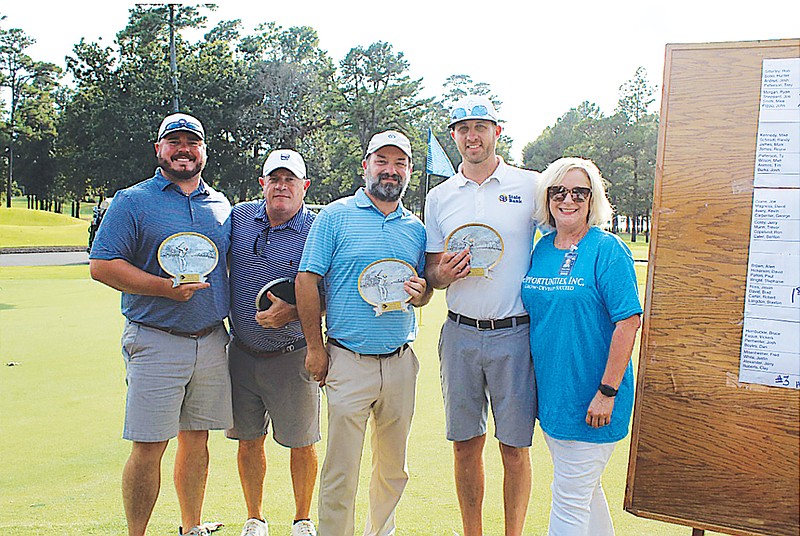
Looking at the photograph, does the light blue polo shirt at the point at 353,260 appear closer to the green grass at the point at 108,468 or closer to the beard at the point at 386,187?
the beard at the point at 386,187

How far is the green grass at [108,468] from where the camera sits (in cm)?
353

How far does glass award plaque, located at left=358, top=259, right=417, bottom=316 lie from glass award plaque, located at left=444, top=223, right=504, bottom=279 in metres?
0.26

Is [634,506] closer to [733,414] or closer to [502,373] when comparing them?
[733,414]

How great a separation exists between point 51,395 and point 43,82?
54581 mm

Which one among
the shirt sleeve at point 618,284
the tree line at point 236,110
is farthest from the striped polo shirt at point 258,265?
the tree line at point 236,110

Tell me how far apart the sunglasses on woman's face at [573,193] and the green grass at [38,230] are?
30.3 meters

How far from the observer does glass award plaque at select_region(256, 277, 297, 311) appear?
3.37m

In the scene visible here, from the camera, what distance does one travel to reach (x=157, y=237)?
3357 millimetres

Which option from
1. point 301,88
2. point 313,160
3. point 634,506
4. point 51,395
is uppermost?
point 301,88

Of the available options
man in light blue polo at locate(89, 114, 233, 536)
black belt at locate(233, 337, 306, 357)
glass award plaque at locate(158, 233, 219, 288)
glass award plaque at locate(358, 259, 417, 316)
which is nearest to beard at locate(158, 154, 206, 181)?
man in light blue polo at locate(89, 114, 233, 536)

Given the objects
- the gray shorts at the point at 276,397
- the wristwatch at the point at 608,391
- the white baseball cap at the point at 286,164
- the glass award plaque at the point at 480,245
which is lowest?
the gray shorts at the point at 276,397

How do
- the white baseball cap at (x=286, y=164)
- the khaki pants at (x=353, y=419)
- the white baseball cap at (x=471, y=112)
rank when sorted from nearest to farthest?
the khaki pants at (x=353, y=419) < the white baseball cap at (x=471, y=112) < the white baseball cap at (x=286, y=164)

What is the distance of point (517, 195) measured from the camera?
3.38 meters

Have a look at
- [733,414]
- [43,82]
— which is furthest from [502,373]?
[43,82]
